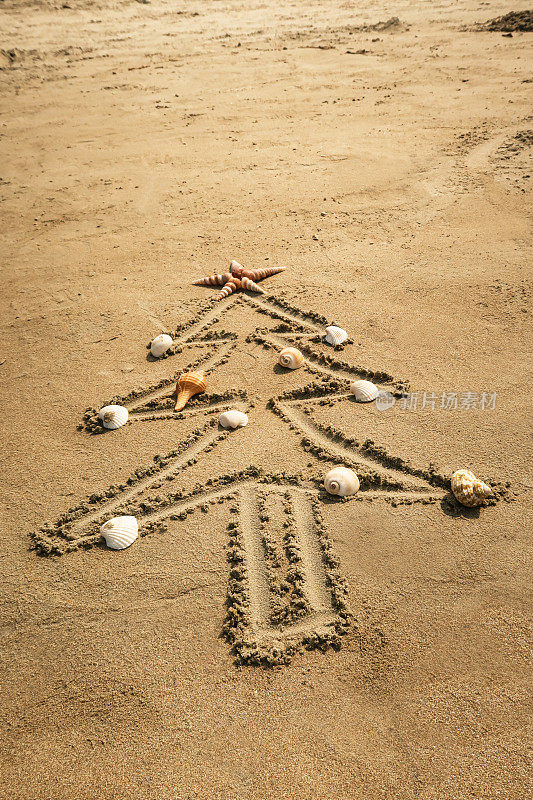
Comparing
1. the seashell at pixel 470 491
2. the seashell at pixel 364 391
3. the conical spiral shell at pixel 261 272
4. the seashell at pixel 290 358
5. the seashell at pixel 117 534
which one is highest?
the conical spiral shell at pixel 261 272

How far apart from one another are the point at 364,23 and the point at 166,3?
176 inches

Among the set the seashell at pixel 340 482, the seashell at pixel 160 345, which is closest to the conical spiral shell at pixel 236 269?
the seashell at pixel 160 345

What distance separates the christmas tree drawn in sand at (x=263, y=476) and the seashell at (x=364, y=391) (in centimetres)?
8

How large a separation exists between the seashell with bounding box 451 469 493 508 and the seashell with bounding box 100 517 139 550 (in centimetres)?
174

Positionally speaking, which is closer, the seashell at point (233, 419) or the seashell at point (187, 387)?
the seashell at point (233, 419)

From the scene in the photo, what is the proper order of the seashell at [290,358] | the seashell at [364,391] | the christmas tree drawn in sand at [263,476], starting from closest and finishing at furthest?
the christmas tree drawn in sand at [263,476] < the seashell at [364,391] < the seashell at [290,358]

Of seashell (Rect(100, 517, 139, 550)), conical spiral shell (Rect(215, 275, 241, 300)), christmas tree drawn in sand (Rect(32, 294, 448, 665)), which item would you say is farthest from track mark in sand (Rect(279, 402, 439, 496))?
conical spiral shell (Rect(215, 275, 241, 300))

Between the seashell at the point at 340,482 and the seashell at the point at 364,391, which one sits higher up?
the seashell at the point at 364,391

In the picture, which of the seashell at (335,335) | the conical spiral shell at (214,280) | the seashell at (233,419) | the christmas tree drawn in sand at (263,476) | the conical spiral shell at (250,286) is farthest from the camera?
the conical spiral shell at (214,280)

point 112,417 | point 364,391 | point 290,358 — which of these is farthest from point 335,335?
point 112,417

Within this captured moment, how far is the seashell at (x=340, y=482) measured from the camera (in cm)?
293

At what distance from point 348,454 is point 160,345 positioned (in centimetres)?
163

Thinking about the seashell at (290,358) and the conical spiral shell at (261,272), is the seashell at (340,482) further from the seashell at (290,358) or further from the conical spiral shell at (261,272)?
the conical spiral shell at (261,272)

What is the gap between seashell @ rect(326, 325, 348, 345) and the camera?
3871 millimetres
